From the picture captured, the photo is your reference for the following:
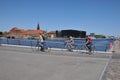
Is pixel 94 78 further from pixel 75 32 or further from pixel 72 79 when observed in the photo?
pixel 75 32

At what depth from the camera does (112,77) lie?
794cm

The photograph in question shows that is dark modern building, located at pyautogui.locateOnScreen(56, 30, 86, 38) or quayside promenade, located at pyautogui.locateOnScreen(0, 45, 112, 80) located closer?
quayside promenade, located at pyautogui.locateOnScreen(0, 45, 112, 80)

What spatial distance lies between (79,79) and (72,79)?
0.89 feet

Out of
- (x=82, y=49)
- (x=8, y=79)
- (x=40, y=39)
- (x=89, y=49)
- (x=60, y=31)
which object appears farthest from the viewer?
(x=60, y=31)

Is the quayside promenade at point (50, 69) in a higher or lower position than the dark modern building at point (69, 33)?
lower

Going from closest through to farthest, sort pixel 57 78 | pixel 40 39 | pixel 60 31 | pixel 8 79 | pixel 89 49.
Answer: pixel 8 79 → pixel 57 78 → pixel 89 49 → pixel 40 39 → pixel 60 31

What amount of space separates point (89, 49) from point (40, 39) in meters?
5.18

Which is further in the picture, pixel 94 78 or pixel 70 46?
pixel 70 46

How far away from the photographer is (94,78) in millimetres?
7828

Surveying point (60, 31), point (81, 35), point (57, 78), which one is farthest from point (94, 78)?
point (81, 35)

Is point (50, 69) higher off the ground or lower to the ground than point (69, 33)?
lower

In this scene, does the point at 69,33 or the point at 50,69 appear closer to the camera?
the point at 50,69

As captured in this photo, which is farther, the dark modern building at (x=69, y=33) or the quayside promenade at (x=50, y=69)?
the dark modern building at (x=69, y=33)

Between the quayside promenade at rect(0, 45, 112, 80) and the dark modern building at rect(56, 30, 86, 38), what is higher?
the dark modern building at rect(56, 30, 86, 38)
